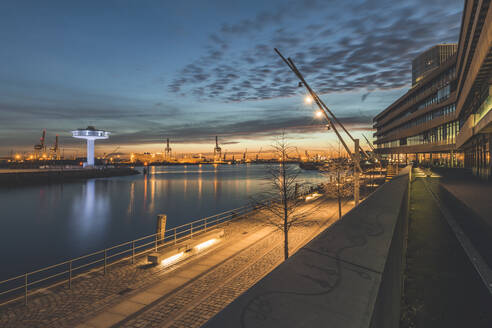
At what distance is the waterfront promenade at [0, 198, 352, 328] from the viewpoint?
10477 mm

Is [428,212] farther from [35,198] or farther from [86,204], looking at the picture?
[35,198]

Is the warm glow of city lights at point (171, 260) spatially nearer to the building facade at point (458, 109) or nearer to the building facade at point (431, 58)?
the building facade at point (458, 109)

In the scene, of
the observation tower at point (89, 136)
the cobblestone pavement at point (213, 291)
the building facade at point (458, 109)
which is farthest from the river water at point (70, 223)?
the observation tower at point (89, 136)

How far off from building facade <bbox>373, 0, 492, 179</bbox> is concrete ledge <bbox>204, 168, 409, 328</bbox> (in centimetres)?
1854

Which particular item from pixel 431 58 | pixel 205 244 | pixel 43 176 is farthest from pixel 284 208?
pixel 431 58

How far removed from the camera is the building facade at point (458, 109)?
22337mm

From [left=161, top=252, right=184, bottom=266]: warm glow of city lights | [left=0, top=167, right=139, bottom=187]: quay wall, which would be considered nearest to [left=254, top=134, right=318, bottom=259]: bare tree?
[left=161, top=252, right=184, bottom=266]: warm glow of city lights

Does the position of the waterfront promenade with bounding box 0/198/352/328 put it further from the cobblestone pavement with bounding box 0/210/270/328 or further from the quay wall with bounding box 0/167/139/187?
the quay wall with bounding box 0/167/139/187

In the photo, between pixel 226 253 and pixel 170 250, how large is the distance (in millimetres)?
3460

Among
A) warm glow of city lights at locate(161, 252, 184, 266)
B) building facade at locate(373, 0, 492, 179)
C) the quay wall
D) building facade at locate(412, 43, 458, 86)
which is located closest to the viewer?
warm glow of city lights at locate(161, 252, 184, 266)

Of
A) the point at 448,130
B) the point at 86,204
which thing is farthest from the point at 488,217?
the point at 86,204

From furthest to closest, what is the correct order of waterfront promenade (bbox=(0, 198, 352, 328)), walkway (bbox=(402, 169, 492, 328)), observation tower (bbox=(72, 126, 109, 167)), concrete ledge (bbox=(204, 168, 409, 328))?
observation tower (bbox=(72, 126, 109, 167))
waterfront promenade (bbox=(0, 198, 352, 328))
walkway (bbox=(402, 169, 492, 328))
concrete ledge (bbox=(204, 168, 409, 328))

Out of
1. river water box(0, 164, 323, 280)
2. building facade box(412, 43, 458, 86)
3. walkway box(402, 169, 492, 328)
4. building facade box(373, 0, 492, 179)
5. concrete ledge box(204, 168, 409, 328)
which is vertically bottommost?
river water box(0, 164, 323, 280)

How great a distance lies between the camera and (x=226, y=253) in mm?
17906
